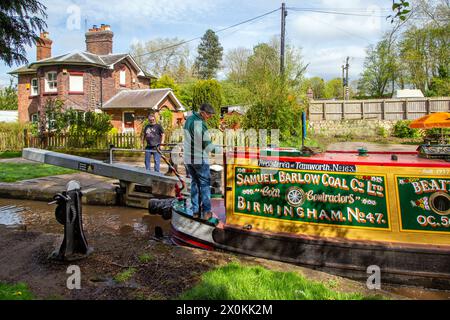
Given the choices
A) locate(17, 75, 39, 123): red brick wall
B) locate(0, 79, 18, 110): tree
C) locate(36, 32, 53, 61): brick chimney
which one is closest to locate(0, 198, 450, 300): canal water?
locate(17, 75, 39, 123): red brick wall

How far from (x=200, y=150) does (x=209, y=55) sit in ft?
213

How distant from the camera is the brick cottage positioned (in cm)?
2745

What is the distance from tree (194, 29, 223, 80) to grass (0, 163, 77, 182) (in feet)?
176

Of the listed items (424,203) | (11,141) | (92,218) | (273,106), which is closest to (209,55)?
(11,141)

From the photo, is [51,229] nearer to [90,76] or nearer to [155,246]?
[155,246]

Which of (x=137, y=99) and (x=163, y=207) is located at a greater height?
(x=137, y=99)

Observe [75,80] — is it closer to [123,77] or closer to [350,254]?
[123,77]

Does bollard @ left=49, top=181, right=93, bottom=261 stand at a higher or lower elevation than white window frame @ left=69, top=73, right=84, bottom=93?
lower

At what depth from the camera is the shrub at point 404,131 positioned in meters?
25.5

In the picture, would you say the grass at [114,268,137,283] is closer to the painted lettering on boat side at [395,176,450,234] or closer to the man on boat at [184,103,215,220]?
the man on boat at [184,103,215,220]

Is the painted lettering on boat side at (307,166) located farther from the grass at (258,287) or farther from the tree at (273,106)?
the tree at (273,106)

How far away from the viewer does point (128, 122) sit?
28469 millimetres

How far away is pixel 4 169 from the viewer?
47.2 feet
